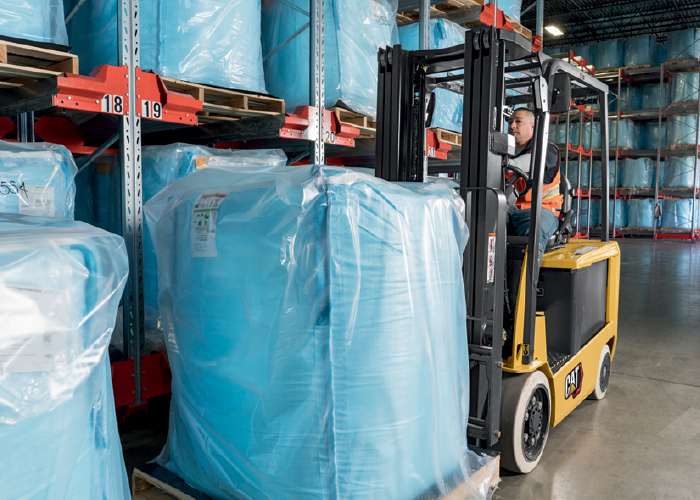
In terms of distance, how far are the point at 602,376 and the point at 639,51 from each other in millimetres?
14205

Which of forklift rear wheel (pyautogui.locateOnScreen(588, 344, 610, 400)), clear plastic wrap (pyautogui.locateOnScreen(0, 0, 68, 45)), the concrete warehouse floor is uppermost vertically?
clear plastic wrap (pyautogui.locateOnScreen(0, 0, 68, 45))

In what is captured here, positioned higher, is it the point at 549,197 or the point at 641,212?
the point at 641,212

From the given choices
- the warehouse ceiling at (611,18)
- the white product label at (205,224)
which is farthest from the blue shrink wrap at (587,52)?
the white product label at (205,224)

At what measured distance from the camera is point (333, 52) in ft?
13.6

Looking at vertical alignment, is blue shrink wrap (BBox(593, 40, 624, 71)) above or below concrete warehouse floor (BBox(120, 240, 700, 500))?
above

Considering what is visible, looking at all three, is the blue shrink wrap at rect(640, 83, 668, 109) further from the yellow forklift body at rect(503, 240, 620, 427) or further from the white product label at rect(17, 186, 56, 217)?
the white product label at rect(17, 186, 56, 217)

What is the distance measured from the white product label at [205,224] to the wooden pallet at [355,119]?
8.02 ft

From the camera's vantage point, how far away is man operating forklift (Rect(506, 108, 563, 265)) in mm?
2949

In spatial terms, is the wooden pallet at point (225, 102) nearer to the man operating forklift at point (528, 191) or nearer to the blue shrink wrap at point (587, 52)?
the man operating forklift at point (528, 191)

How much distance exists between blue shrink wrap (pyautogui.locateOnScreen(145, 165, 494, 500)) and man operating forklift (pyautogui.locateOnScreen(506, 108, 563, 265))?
41.2 inches

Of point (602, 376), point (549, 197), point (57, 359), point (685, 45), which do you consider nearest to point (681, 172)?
point (685, 45)

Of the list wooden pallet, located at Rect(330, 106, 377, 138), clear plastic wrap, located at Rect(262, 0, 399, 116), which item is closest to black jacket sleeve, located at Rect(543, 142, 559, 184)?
wooden pallet, located at Rect(330, 106, 377, 138)

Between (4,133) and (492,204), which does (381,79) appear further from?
(4,133)

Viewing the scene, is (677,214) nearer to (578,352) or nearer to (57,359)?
(578,352)
